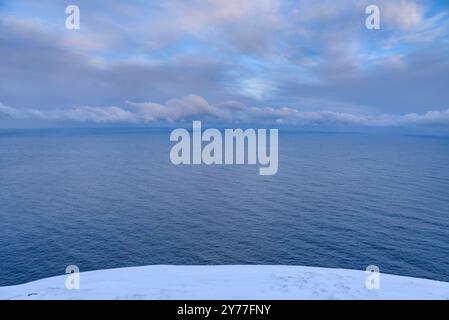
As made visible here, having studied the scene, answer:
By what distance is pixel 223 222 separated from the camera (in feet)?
Answer: 260

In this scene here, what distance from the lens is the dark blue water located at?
194 ft

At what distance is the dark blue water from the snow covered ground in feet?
112

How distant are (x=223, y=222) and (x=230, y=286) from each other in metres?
58.8

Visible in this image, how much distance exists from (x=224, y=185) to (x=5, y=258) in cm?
7520

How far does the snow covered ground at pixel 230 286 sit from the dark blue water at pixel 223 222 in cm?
3405

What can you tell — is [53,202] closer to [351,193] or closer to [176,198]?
[176,198]

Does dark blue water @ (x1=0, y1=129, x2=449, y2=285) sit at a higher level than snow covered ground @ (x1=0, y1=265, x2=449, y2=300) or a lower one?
lower

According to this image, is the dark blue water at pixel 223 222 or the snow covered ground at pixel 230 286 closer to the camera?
the snow covered ground at pixel 230 286

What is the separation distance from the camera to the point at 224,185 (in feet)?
402

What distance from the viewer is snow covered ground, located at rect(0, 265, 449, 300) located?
766 inches

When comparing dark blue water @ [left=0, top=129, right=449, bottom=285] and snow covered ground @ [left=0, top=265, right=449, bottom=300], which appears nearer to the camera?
snow covered ground @ [left=0, top=265, right=449, bottom=300]

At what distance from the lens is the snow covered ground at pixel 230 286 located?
63.8ft

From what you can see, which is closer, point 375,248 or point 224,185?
point 375,248
